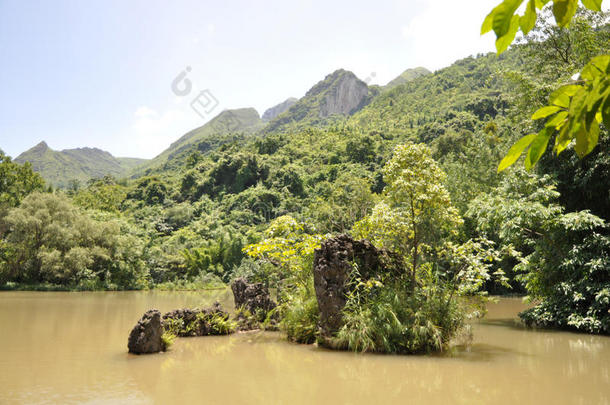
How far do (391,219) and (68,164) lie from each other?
115 meters

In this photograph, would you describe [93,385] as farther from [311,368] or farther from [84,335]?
[84,335]

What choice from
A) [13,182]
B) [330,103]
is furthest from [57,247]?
[330,103]

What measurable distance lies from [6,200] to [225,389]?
30.9 m

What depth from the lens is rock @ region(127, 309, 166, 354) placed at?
6996mm

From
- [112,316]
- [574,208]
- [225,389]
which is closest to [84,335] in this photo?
[112,316]

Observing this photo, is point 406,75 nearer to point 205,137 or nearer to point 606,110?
point 205,137

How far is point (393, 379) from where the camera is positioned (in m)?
5.32

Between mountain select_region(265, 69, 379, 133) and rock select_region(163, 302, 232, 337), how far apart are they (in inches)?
3597

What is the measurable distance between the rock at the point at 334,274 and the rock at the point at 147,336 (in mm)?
3007

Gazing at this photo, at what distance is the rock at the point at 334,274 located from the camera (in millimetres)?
7477

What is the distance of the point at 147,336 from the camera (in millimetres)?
7043

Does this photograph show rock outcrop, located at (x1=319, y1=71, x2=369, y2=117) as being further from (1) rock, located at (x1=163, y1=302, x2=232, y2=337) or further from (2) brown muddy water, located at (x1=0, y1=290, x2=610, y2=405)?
(2) brown muddy water, located at (x1=0, y1=290, x2=610, y2=405)

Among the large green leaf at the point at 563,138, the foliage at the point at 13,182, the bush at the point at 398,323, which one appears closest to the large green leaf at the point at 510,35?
the large green leaf at the point at 563,138

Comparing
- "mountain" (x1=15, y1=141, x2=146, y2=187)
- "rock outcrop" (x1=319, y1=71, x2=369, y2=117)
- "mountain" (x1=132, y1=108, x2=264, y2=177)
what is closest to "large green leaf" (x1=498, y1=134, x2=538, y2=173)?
"mountain" (x1=132, y1=108, x2=264, y2=177)
